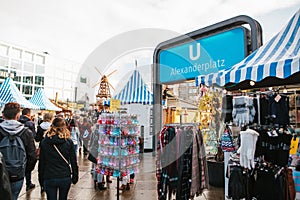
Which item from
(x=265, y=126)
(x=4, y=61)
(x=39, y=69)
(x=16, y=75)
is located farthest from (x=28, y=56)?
(x=265, y=126)

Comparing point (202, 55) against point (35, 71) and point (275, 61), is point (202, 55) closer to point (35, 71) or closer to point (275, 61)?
point (275, 61)

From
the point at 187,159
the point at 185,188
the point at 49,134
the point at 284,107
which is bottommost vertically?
the point at 185,188

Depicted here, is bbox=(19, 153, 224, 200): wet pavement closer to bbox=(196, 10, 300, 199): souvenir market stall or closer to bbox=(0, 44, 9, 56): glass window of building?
bbox=(196, 10, 300, 199): souvenir market stall

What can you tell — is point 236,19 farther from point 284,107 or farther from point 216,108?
point 284,107

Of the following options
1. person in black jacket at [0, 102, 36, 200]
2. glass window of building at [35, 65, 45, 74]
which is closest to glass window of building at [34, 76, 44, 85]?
glass window of building at [35, 65, 45, 74]

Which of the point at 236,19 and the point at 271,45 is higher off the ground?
the point at 236,19

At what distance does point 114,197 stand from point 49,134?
238 centimetres

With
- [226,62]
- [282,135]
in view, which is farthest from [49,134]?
[226,62]

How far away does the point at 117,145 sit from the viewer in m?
4.75

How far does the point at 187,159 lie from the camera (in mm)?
3779

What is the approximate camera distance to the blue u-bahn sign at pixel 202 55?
17.0ft

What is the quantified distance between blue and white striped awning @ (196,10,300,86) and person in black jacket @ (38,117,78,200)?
247 centimetres

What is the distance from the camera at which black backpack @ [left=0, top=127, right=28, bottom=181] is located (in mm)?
2729

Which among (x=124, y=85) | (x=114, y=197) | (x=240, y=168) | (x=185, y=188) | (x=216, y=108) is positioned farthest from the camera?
(x=124, y=85)
